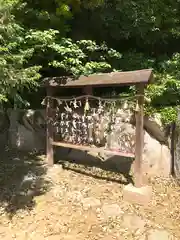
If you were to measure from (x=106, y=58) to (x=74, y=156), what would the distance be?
2.40 meters

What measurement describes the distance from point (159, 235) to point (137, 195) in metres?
0.79

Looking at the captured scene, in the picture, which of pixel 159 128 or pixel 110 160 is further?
pixel 110 160

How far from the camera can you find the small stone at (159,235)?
351 centimetres

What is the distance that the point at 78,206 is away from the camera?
4.19m

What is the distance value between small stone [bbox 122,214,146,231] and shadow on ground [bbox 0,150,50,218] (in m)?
1.46

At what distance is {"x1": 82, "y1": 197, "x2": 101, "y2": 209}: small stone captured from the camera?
4.18 meters

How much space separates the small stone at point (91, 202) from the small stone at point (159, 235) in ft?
3.12

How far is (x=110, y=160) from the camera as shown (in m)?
5.69

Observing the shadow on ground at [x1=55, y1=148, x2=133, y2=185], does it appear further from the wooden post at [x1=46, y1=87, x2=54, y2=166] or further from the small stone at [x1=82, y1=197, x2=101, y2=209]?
the small stone at [x1=82, y1=197, x2=101, y2=209]

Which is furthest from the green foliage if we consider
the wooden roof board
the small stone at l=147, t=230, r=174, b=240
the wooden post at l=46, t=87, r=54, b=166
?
the small stone at l=147, t=230, r=174, b=240

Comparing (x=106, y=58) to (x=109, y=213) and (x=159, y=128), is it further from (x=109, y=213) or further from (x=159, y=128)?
(x=109, y=213)

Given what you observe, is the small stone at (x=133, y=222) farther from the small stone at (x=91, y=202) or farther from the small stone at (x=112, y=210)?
the small stone at (x=91, y=202)

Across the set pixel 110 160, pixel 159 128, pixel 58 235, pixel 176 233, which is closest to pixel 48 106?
pixel 110 160

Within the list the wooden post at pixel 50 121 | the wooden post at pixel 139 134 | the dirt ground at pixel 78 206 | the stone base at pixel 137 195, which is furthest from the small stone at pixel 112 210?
the wooden post at pixel 50 121
